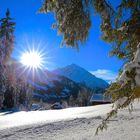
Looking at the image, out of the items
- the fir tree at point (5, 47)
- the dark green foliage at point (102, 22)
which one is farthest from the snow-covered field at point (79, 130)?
the fir tree at point (5, 47)

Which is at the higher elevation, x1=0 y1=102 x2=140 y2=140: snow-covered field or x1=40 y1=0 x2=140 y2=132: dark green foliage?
x1=40 y1=0 x2=140 y2=132: dark green foliage

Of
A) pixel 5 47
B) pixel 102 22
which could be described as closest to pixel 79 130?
pixel 102 22

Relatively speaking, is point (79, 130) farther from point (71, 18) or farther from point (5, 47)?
point (5, 47)

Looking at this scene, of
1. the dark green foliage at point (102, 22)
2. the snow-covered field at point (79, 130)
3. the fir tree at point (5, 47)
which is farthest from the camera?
the fir tree at point (5, 47)

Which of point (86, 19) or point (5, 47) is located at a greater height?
point (5, 47)

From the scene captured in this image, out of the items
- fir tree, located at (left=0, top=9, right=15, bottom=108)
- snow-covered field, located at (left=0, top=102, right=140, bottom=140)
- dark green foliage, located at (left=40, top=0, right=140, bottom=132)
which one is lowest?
snow-covered field, located at (left=0, top=102, right=140, bottom=140)

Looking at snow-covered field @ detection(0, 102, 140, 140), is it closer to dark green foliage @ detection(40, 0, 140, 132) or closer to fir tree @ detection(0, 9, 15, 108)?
dark green foliage @ detection(40, 0, 140, 132)

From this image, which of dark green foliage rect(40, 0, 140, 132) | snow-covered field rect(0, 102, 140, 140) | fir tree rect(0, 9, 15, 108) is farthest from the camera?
fir tree rect(0, 9, 15, 108)

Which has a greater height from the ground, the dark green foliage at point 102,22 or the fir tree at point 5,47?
the fir tree at point 5,47

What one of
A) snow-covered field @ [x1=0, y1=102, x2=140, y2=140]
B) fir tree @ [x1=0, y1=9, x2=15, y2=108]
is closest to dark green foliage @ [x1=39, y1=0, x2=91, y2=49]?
snow-covered field @ [x1=0, y1=102, x2=140, y2=140]

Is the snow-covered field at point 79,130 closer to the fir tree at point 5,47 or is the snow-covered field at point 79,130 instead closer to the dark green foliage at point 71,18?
the dark green foliage at point 71,18

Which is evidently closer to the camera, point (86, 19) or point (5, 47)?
point (86, 19)

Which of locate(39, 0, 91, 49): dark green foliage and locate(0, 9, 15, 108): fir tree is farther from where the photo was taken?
locate(0, 9, 15, 108): fir tree

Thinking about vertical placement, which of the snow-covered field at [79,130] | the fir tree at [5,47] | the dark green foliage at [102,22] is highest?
the fir tree at [5,47]
